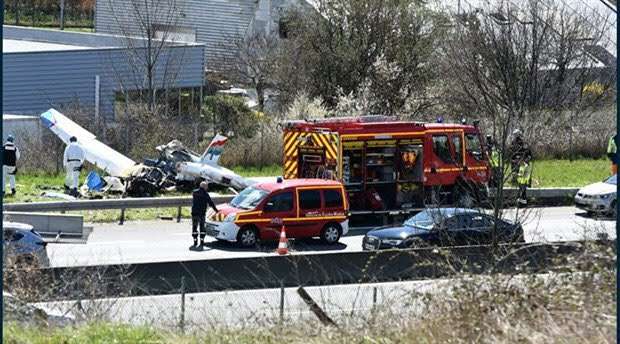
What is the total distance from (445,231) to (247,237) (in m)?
5.05

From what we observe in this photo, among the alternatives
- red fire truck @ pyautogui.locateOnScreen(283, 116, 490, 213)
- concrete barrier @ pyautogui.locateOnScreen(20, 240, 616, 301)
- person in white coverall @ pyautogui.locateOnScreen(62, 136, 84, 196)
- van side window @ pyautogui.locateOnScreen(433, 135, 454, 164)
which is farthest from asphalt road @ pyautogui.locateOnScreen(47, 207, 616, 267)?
concrete barrier @ pyautogui.locateOnScreen(20, 240, 616, 301)

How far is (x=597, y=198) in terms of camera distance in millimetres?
30281

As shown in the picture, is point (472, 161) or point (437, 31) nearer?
point (472, 161)

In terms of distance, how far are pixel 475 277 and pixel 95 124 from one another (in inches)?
1090

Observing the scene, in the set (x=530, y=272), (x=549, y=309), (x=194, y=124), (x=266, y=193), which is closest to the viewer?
(x=549, y=309)

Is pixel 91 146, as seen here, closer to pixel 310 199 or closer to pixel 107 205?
pixel 107 205

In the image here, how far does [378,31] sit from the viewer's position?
4666 centimetres

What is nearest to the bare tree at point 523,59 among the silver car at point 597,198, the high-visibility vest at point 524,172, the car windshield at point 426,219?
the high-visibility vest at point 524,172

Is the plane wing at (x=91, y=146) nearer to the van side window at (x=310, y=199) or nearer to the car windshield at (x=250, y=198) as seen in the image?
the car windshield at (x=250, y=198)

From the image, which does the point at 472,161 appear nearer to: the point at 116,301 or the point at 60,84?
the point at 116,301

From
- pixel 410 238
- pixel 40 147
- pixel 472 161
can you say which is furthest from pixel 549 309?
pixel 40 147

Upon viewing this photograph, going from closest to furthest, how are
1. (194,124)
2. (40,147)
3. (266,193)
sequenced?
(266,193)
(40,147)
(194,124)

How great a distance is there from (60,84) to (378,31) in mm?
12332

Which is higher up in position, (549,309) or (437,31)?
(437,31)
